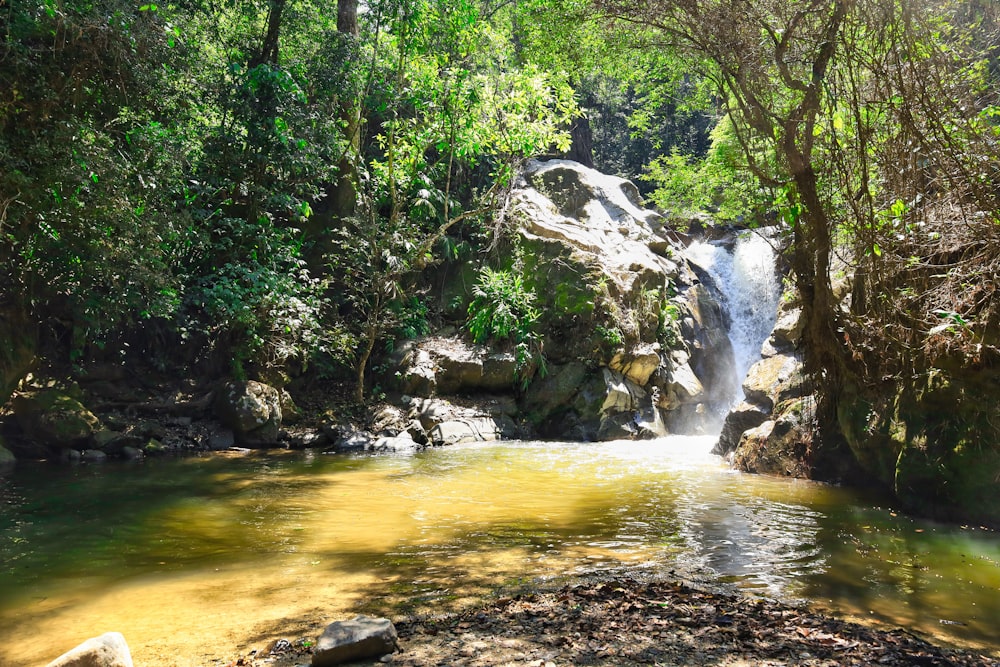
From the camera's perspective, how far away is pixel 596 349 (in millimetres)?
15555

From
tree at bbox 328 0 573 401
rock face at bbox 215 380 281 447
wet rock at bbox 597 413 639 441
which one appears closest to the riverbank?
rock face at bbox 215 380 281 447

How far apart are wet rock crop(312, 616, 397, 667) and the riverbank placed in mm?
80

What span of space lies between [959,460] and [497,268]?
38.6ft

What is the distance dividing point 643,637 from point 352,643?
1554 millimetres

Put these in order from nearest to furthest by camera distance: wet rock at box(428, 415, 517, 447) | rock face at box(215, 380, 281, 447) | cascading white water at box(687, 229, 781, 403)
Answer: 1. rock face at box(215, 380, 281, 447)
2. wet rock at box(428, 415, 517, 447)
3. cascading white water at box(687, 229, 781, 403)

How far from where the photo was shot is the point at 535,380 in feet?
51.1

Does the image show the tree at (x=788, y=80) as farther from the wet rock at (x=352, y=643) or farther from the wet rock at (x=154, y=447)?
the wet rock at (x=154, y=447)

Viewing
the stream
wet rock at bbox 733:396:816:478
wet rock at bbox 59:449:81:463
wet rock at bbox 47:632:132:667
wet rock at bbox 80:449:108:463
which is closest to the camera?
wet rock at bbox 47:632:132:667

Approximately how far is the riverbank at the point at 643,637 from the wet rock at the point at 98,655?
554 mm

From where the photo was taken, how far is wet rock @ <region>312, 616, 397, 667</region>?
3.19 metres

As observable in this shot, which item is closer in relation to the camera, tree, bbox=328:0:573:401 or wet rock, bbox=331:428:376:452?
wet rock, bbox=331:428:376:452

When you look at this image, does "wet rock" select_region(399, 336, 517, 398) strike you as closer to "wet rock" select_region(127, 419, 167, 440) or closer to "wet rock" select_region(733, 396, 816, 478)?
"wet rock" select_region(127, 419, 167, 440)

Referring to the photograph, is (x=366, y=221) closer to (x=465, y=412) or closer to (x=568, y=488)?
(x=465, y=412)

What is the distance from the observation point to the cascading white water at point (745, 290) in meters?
17.2
